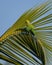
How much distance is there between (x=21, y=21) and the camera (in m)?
0.61

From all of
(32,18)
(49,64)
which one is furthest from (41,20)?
(49,64)

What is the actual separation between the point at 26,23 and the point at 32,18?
0.03 metres

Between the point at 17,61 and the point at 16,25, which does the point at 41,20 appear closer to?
the point at 16,25

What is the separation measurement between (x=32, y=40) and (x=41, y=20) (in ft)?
0.26

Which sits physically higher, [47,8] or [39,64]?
[47,8]

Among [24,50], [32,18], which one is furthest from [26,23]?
[24,50]

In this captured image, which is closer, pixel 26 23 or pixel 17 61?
pixel 26 23

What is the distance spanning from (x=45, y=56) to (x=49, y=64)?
0.10 feet

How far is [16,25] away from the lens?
618 millimetres

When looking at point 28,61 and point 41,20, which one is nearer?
point 41,20

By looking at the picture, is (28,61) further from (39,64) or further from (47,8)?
(47,8)

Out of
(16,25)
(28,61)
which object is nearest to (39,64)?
(28,61)

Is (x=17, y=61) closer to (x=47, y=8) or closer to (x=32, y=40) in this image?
(x=32, y=40)

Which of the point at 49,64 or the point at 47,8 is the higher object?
the point at 47,8
